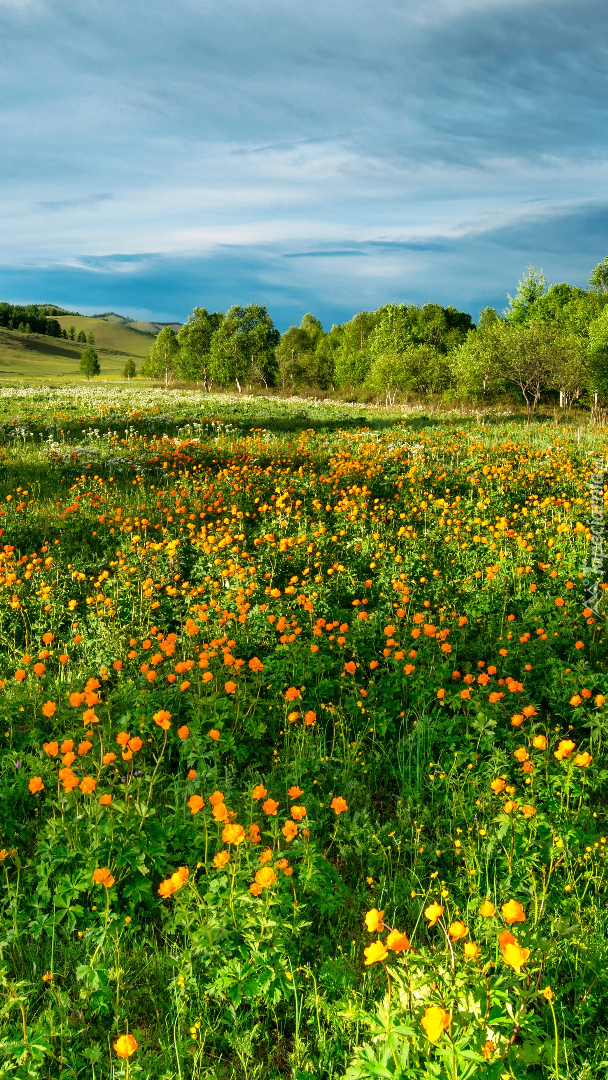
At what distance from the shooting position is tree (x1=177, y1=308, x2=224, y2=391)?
6812 cm

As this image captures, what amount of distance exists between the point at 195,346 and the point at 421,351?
2842cm

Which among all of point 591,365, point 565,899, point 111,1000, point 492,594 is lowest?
point 111,1000

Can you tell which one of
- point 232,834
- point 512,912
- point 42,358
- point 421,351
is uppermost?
point 42,358

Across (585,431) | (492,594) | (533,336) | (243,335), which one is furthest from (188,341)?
(492,594)

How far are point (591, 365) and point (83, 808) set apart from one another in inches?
1689

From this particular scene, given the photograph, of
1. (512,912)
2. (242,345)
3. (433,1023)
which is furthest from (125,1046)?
(242,345)

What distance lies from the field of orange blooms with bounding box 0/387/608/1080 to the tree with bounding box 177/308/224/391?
210ft

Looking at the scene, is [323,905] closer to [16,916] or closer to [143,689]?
[16,916]

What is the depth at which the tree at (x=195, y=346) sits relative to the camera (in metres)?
68.1

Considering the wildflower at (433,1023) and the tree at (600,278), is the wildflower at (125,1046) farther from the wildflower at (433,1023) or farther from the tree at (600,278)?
the tree at (600,278)

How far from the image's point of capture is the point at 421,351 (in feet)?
174

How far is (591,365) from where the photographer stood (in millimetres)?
38812

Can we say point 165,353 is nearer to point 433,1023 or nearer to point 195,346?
point 195,346

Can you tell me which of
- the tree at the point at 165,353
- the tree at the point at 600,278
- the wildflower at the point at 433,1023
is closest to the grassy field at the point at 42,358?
the tree at the point at 165,353
